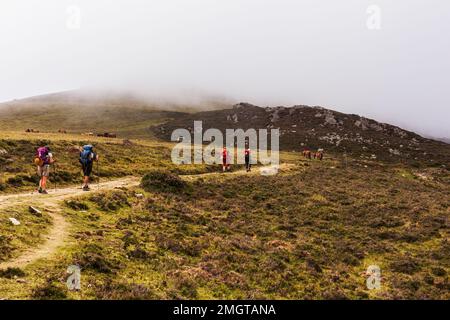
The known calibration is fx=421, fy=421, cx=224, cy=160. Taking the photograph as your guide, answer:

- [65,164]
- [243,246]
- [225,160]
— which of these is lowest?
[225,160]

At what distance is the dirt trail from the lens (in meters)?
14.7

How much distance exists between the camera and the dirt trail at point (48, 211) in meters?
14.7

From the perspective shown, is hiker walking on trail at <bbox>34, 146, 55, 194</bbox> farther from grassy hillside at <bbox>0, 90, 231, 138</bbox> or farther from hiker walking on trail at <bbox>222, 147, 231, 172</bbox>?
grassy hillside at <bbox>0, 90, 231, 138</bbox>

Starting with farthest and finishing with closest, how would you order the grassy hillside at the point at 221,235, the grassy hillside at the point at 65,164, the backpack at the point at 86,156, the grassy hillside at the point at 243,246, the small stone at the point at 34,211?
the grassy hillside at the point at 65,164, the backpack at the point at 86,156, the small stone at the point at 34,211, the grassy hillside at the point at 221,235, the grassy hillside at the point at 243,246

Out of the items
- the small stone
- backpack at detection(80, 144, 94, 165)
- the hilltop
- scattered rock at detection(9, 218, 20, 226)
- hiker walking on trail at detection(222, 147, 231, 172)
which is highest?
backpack at detection(80, 144, 94, 165)

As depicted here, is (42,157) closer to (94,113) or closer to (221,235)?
(221,235)

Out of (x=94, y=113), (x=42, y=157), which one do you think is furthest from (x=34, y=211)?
(x=94, y=113)

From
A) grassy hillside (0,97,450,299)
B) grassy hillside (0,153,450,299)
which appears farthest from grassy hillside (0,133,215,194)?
grassy hillside (0,153,450,299)

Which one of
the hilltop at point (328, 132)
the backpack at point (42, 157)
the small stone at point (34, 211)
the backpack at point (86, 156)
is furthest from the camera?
the hilltop at point (328, 132)

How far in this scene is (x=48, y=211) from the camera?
20.7 m

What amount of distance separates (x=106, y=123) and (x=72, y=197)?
10693cm

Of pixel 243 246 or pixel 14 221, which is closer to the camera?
pixel 14 221

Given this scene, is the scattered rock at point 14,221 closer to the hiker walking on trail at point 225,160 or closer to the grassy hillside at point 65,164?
the grassy hillside at point 65,164

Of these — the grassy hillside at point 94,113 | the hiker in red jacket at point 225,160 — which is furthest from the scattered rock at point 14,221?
the grassy hillside at point 94,113
